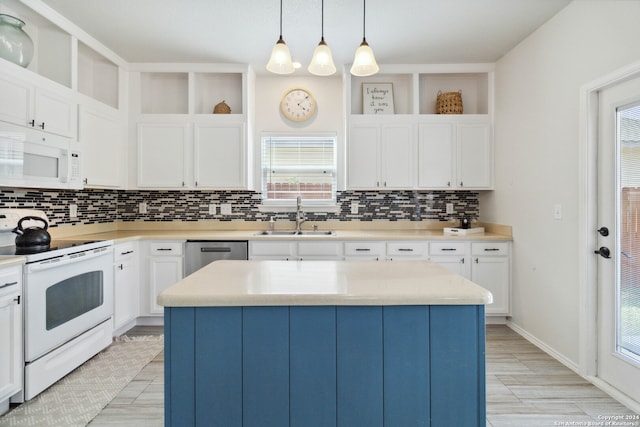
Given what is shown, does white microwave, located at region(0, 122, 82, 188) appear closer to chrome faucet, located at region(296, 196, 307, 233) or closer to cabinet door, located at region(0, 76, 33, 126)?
cabinet door, located at region(0, 76, 33, 126)

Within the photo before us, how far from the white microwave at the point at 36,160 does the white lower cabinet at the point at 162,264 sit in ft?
2.86

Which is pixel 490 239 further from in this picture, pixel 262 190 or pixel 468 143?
pixel 262 190

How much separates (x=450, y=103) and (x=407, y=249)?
163 cm

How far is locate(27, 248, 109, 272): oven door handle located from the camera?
2123 mm

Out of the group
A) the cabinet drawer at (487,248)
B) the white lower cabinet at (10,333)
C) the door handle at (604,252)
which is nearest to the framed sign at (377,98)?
the cabinet drawer at (487,248)

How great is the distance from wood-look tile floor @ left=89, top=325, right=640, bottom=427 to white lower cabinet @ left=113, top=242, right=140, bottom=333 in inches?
25.1

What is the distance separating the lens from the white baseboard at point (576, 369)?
208cm

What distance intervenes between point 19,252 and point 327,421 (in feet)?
6.95

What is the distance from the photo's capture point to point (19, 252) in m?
2.18

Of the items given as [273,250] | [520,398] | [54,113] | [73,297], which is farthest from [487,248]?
[54,113]

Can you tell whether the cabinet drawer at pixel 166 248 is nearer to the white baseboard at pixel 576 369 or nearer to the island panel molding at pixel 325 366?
the island panel molding at pixel 325 366

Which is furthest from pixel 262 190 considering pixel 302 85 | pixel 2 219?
pixel 2 219

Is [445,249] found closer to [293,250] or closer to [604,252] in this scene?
[604,252]

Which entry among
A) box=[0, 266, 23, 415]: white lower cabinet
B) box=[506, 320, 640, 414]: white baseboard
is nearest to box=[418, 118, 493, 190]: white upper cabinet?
box=[506, 320, 640, 414]: white baseboard
